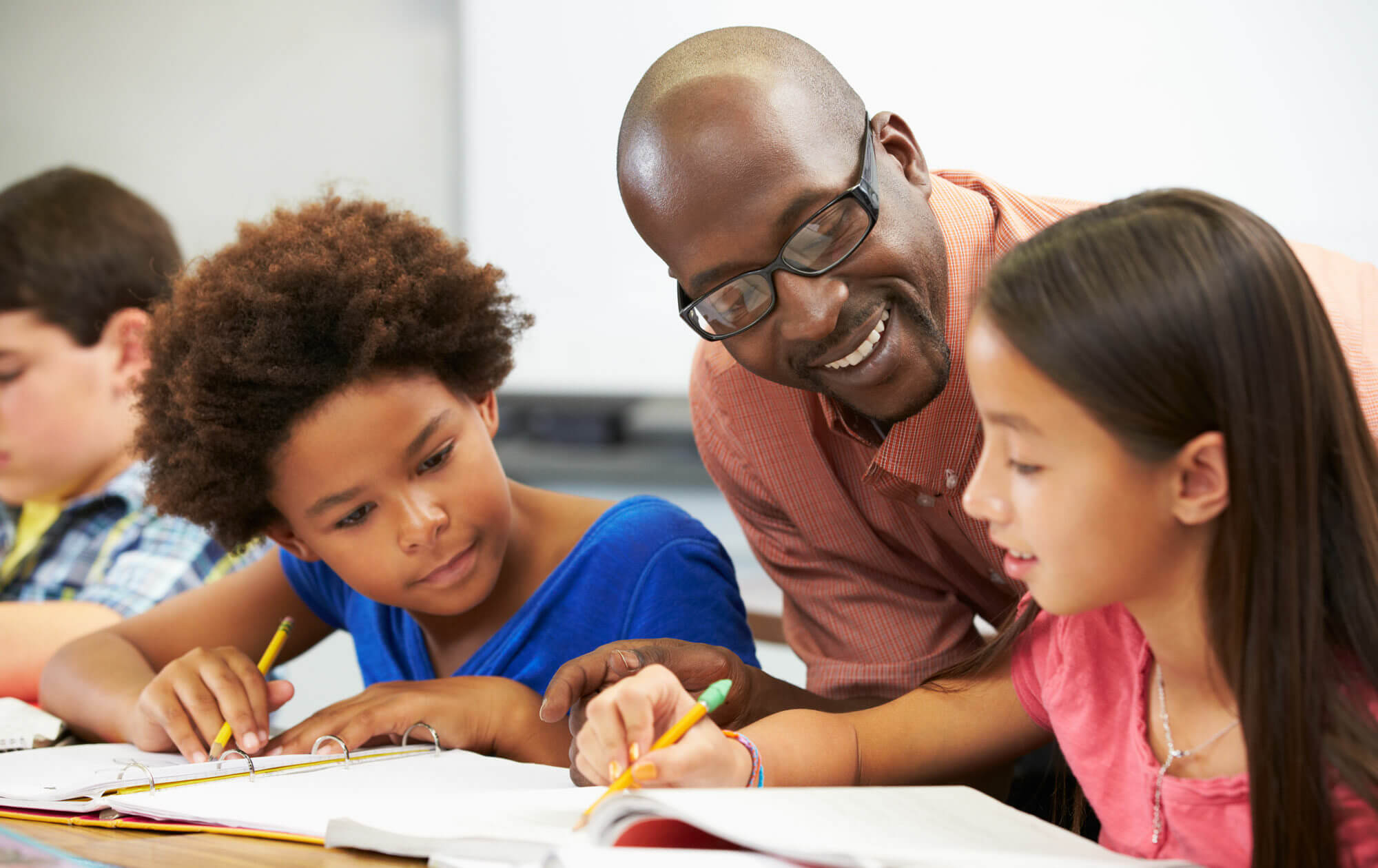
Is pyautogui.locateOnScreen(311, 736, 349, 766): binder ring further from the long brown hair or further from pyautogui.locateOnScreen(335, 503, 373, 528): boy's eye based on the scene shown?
the long brown hair

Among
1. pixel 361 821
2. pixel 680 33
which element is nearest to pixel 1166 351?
pixel 361 821

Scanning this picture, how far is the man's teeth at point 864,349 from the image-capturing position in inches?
43.4

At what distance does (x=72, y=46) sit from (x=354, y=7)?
40.7 inches

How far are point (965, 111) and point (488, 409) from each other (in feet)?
5.63

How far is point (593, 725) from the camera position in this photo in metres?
0.76

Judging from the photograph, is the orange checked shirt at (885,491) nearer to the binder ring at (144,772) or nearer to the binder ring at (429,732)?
the binder ring at (429,732)

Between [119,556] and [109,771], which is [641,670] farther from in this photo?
[119,556]

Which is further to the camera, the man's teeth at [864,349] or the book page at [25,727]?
the book page at [25,727]

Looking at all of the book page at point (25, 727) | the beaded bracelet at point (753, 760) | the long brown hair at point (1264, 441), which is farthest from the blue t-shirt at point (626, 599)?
the long brown hair at point (1264, 441)

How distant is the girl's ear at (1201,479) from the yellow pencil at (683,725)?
297mm

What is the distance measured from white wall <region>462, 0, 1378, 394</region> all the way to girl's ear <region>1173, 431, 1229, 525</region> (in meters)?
2.02

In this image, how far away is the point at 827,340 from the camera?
1.08m

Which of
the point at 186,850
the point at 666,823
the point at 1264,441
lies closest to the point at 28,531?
the point at 186,850

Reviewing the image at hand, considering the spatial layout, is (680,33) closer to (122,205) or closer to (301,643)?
(122,205)
